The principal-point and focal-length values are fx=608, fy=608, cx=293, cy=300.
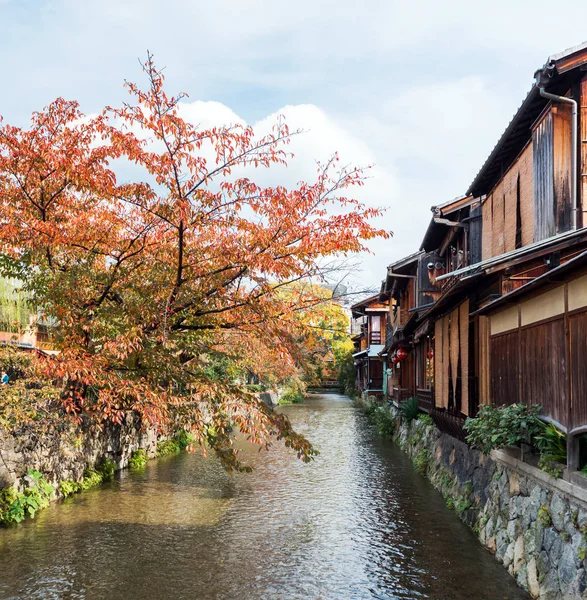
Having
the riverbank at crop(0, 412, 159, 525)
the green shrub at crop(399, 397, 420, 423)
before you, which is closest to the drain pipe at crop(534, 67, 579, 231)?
the riverbank at crop(0, 412, 159, 525)

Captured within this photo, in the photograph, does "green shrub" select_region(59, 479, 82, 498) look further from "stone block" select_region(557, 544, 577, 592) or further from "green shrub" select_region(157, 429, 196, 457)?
"stone block" select_region(557, 544, 577, 592)

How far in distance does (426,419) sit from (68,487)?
12.2 metres

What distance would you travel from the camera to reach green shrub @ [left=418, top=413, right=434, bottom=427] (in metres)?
20.8

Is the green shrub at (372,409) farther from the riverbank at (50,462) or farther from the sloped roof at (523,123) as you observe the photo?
the sloped roof at (523,123)

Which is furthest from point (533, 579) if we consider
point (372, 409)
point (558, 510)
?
point (372, 409)

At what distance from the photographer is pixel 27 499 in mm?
13188

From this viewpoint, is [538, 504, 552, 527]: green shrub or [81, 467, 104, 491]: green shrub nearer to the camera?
[538, 504, 552, 527]: green shrub

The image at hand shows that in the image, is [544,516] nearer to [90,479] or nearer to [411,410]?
[90,479]

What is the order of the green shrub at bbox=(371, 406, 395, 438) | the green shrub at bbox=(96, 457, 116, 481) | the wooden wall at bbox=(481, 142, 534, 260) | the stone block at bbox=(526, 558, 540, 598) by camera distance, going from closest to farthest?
the stone block at bbox=(526, 558, 540, 598)
the wooden wall at bbox=(481, 142, 534, 260)
the green shrub at bbox=(96, 457, 116, 481)
the green shrub at bbox=(371, 406, 395, 438)

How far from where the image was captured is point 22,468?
13.5 metres

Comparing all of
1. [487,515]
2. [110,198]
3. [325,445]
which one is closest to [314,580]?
[487,515]

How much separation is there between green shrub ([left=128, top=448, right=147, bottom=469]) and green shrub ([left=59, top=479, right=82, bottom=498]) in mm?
4303

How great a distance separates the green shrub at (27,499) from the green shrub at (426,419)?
1218 centimetres

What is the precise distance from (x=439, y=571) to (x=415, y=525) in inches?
117
